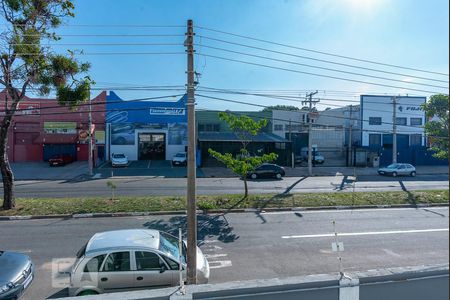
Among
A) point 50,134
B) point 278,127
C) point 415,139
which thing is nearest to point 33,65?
point 50,134

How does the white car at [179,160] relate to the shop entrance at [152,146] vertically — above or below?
below

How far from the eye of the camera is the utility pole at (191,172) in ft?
24.8

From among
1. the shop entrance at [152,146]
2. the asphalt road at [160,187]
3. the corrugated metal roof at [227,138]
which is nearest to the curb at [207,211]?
the asphalt road at [160,187]

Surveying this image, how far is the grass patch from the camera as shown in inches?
624

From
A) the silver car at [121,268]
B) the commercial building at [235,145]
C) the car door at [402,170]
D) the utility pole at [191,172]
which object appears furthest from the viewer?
the commercial building at [235,145]

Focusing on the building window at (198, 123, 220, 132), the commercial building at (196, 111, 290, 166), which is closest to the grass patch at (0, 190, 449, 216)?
the commercial building at (196, 111, 290, 166)

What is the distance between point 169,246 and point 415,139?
5177 centimetres

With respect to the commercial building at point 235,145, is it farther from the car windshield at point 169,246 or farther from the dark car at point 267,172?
the car windshield at point 169,246

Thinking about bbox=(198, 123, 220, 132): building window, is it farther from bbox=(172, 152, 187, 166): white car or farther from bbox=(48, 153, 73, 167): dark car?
bbox=(48, 153, 73, 167): dark car

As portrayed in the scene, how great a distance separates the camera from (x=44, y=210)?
1552cm

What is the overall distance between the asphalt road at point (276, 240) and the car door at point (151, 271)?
1826 mm

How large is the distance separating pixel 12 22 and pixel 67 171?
22.3 m

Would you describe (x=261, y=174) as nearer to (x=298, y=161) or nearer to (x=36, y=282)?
(x=298, y=161)

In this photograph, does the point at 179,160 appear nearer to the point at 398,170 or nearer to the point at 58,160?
the point at 58,160
